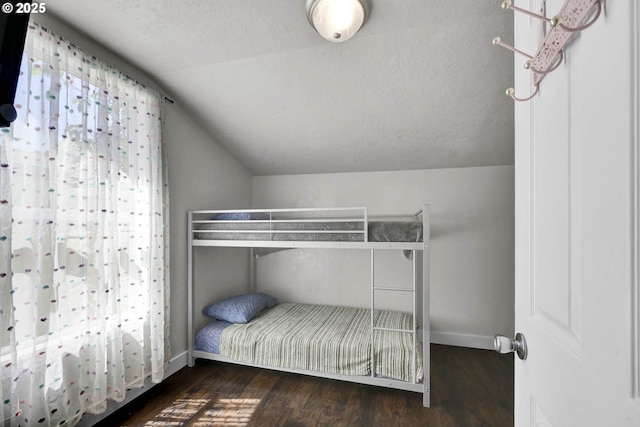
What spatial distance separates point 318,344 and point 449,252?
5.91ft

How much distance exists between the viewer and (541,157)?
0.61 m

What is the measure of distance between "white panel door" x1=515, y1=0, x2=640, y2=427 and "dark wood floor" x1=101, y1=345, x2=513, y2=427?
4.83 feet

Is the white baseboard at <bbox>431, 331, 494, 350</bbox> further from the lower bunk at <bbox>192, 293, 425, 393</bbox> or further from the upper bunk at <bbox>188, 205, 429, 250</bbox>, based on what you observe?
the upper bunk at <bbox>188, 205, 429, 250</bbox>

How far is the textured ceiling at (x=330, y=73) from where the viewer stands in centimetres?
146

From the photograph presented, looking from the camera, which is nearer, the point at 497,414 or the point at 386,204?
the point at 497,414

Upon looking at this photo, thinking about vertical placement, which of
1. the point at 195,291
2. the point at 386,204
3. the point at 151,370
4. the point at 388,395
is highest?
the point at 386,204

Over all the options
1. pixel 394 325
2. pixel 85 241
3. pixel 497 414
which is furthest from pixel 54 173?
pixel 497 414

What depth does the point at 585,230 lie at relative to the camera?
1.44ft

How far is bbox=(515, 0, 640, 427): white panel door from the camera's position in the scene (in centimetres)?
36

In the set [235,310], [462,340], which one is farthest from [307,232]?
[462,340]

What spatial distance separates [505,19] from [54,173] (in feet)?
8.71

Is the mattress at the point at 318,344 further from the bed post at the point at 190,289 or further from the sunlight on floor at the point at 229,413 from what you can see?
the sunlight on floor at the point at 229,413

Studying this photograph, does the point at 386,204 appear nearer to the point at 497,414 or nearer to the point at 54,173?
the point at 497,414

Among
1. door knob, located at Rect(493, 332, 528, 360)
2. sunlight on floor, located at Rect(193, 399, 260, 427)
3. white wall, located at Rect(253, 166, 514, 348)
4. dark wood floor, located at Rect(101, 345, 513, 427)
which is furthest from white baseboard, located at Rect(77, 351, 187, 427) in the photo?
door knob, located at Rect(493, 332, 528, 360)
